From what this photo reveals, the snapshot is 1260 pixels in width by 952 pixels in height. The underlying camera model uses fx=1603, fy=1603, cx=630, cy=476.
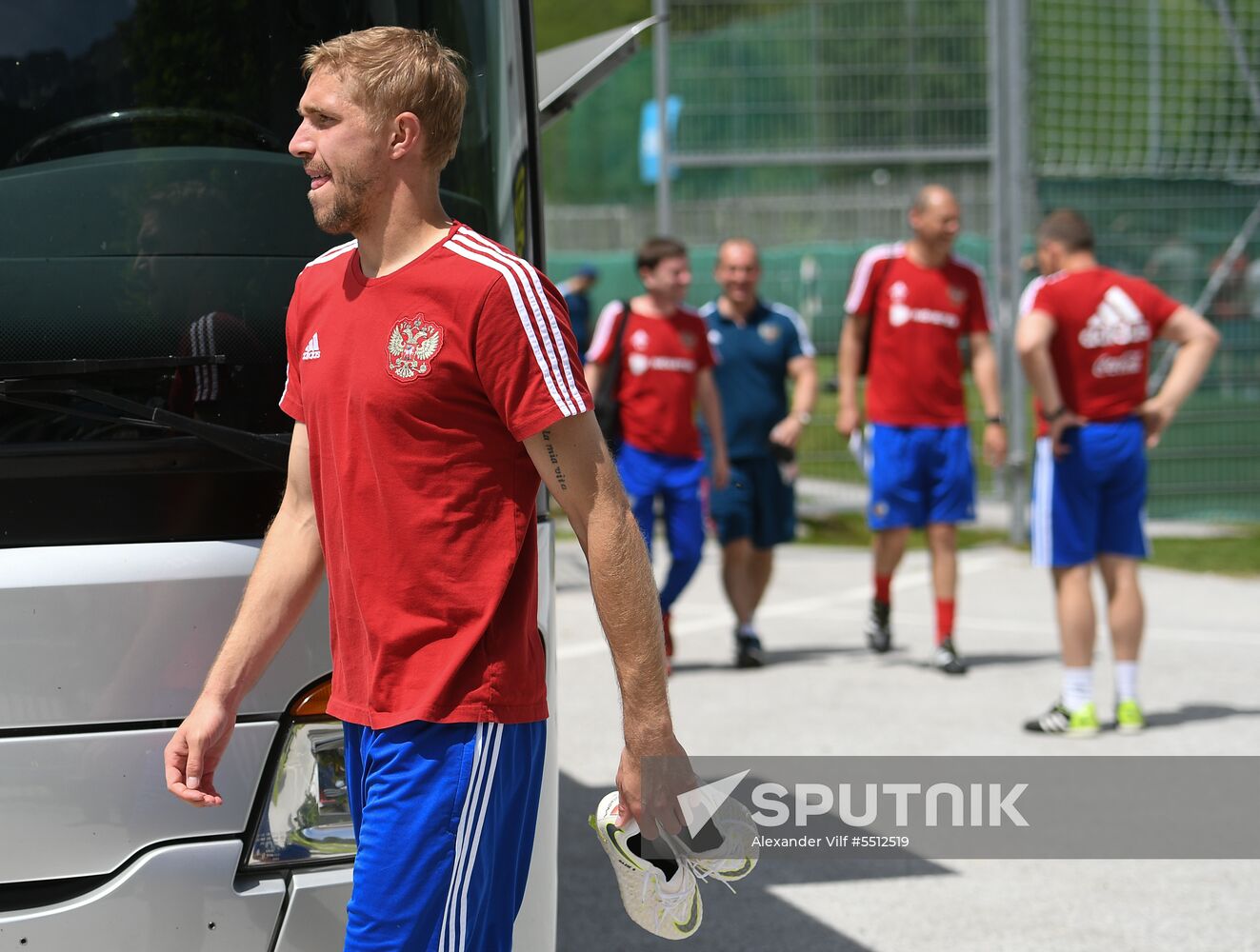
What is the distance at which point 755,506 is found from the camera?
8.34m

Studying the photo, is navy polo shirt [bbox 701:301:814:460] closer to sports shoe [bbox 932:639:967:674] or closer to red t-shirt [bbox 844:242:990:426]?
red t-shirt [bbox 844:242:990:426]

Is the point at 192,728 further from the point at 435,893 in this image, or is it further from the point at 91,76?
the point at 91,76

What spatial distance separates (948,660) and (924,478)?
3.09 feet

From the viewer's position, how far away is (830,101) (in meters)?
13.2

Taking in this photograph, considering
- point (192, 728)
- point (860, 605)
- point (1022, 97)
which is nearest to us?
point (192, 728)

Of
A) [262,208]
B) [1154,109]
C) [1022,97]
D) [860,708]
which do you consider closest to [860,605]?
[860,708]

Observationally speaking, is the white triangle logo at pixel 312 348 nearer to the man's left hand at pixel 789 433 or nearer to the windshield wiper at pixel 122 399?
the windshield wiper at pixel 122 399

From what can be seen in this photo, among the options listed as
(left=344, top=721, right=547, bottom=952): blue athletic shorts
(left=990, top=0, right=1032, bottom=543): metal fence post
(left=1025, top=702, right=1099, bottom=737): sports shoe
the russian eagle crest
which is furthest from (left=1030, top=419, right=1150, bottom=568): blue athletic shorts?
(left=990, top=0, right=1032, bottom=543): metal fence post

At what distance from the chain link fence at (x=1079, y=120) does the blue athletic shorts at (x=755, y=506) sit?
194 inches

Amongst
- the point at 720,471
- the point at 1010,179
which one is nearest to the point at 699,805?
the point at 720,471

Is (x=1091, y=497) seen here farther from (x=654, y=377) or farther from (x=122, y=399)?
(x=122, y=399)

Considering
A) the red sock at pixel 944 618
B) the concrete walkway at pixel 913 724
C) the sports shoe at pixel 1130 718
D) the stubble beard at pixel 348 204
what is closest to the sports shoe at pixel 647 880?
the stubble beard at pixel 348 204

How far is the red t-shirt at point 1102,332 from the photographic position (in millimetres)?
6461

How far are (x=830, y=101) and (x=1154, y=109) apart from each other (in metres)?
2.72
